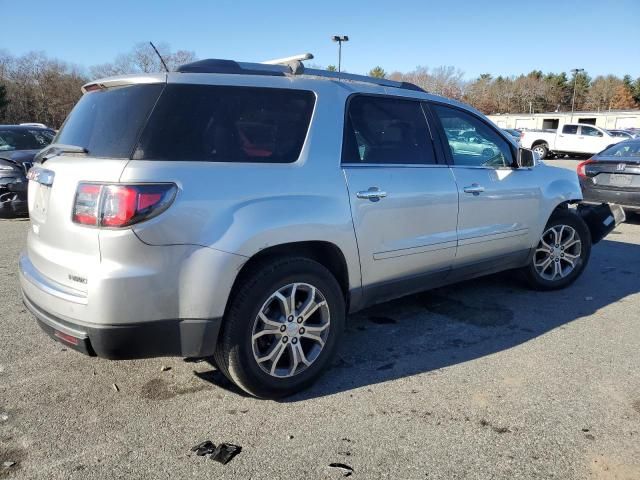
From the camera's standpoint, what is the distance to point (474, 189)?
3.95 m

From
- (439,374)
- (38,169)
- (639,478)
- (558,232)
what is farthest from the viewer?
(558,232)

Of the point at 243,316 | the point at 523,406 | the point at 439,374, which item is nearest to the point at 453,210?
the point at 439,374

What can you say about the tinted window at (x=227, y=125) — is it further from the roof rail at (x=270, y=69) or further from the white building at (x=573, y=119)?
the white building at (x=573, y=119)

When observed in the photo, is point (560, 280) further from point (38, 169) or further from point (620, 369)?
point (38, 169)

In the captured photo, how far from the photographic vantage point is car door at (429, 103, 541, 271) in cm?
394

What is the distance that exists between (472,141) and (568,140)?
79.2 ft

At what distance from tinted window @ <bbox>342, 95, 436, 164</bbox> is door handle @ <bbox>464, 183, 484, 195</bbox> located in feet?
1.26

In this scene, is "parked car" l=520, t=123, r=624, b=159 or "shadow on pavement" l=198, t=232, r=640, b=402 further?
"parked car" l=520, t=123, r=624, b=159

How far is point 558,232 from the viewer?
16.2ft

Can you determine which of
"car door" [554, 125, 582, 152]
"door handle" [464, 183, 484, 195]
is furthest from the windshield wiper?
"car door" [554, 125, 582, 152]

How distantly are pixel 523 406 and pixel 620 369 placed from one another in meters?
0.98

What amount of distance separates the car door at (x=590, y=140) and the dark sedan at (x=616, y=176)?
713 inches

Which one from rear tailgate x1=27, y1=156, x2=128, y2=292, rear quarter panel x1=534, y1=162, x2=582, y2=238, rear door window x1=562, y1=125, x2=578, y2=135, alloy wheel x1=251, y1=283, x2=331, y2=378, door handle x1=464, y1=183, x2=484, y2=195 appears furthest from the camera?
rear door window x1=562, y1=125, x2=578, y2=135

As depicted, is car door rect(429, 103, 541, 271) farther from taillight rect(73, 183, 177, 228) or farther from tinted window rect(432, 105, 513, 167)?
taillight rect(73, 183, 177, 228)
